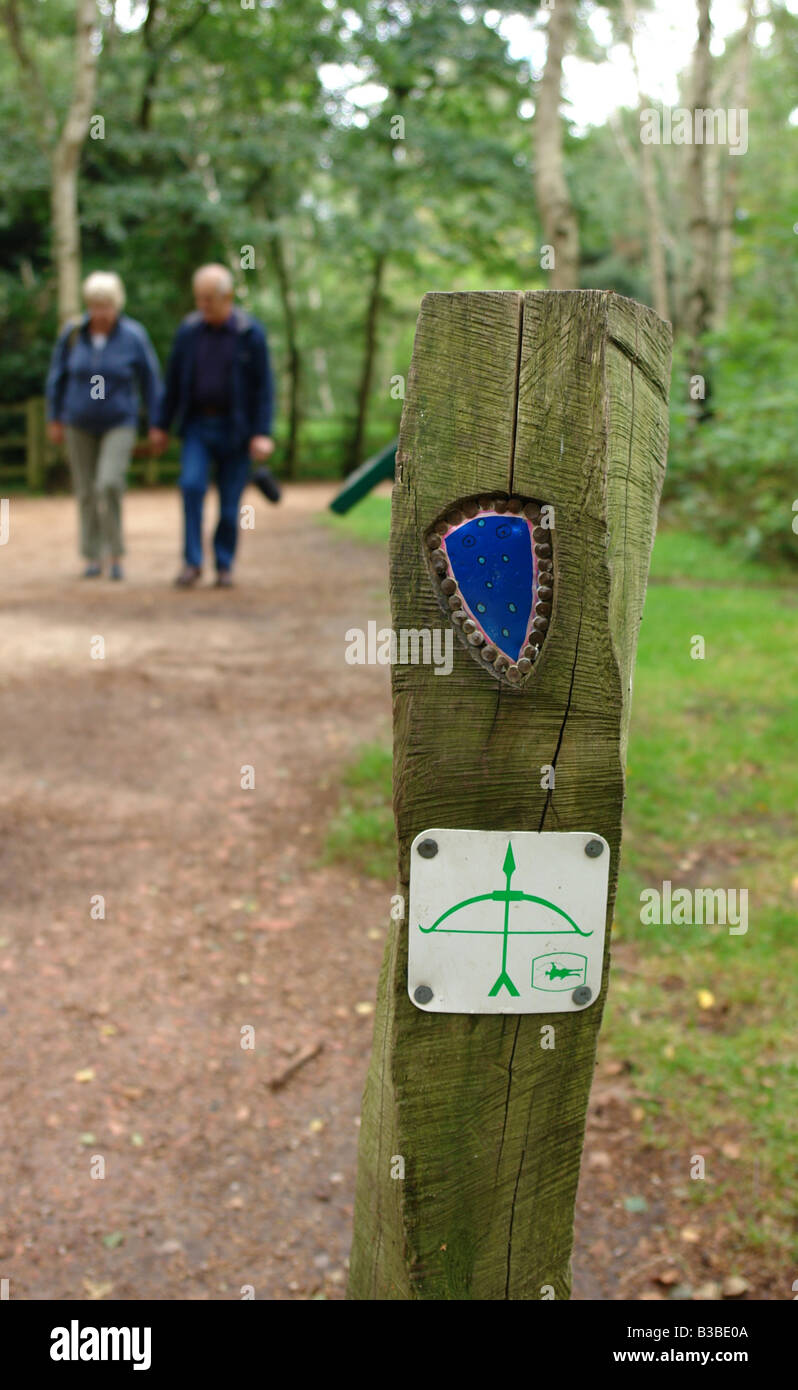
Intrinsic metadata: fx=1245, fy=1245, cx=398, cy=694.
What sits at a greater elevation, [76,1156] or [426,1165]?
[426,1165]

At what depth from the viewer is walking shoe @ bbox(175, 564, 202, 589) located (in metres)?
9.08

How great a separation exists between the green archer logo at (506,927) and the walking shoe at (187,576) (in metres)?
7.65

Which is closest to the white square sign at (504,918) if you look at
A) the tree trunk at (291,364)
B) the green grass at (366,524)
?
the green grass at (366,524)

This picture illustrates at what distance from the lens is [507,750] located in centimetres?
161

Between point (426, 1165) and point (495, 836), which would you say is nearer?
point (495, 836)

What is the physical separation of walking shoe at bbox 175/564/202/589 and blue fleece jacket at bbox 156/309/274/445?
102 cm

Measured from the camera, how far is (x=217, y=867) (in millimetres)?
4520

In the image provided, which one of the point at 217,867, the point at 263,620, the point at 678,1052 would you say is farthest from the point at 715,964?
the point at 263,620

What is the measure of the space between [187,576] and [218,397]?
1.36 meters

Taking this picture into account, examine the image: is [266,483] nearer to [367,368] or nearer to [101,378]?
[101,378]

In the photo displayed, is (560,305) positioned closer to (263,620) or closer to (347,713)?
(347,713)

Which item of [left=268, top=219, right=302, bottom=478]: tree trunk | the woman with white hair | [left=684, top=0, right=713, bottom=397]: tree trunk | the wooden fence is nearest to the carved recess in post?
the woman with white hair

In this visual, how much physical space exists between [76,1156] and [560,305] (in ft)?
7.66

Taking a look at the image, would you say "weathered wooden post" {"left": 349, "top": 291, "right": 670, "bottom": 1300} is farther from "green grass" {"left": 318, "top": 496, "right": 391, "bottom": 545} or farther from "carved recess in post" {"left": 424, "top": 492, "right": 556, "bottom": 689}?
"green grass" {"left": 318, "top": 496, "right": 391, "bottom": 545}
